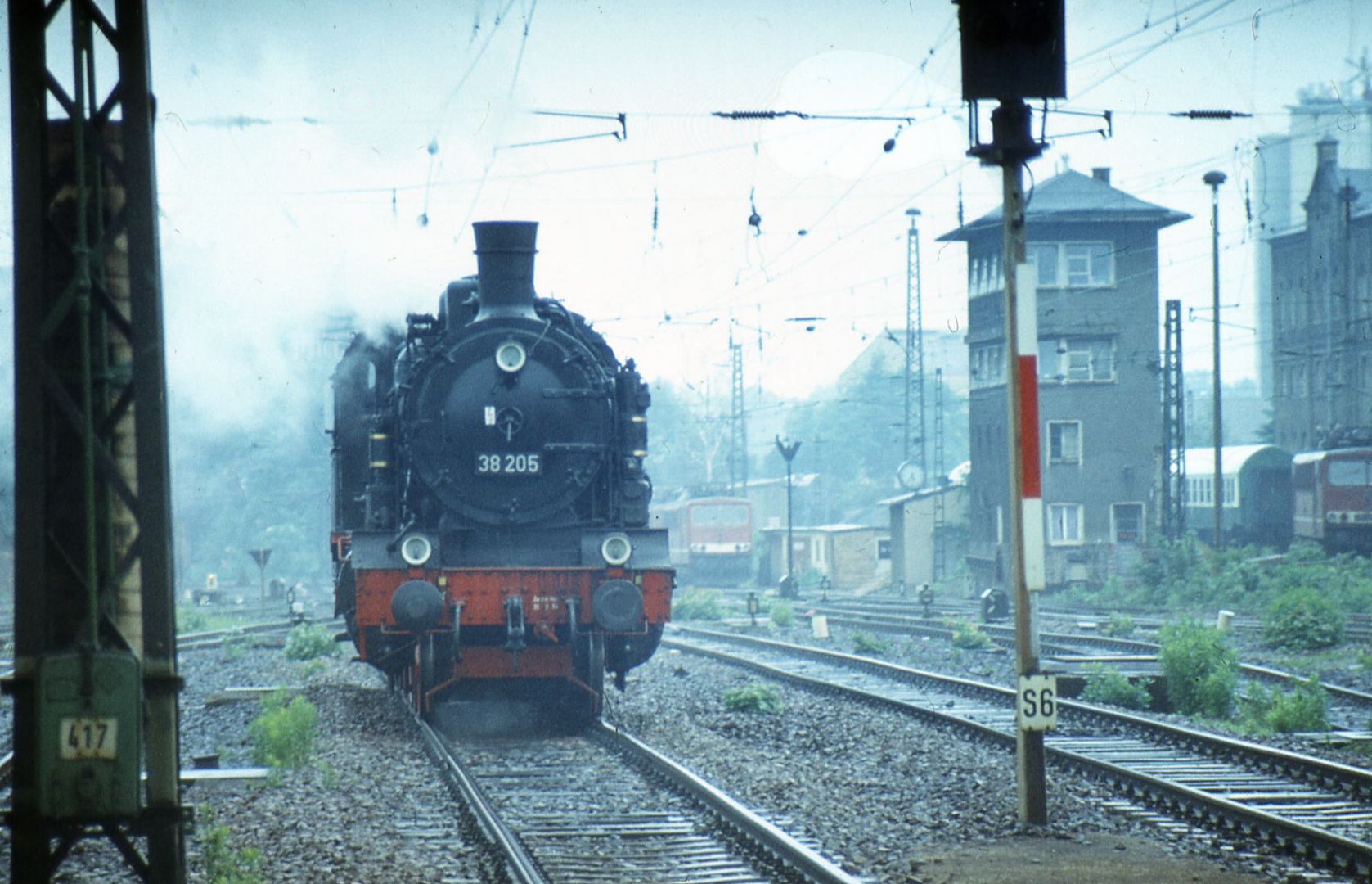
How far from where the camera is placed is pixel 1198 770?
1116 centimetres

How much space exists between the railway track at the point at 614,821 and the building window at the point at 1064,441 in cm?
3136

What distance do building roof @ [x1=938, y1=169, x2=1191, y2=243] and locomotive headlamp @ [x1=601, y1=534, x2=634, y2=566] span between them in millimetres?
30088

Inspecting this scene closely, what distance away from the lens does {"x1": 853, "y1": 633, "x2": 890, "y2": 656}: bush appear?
74.7 ft

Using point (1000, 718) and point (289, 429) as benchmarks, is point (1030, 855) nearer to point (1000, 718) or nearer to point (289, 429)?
point (1000, 718)

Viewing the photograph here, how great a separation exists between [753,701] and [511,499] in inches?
124

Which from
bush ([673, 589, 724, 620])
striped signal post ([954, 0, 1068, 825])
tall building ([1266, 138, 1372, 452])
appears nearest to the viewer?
striped signal post ([954, 0, 1068, 825])

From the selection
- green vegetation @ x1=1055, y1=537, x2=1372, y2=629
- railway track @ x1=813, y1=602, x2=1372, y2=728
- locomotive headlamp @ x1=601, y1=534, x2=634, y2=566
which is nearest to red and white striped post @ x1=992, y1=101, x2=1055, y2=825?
locomotive headlamp @ x1=601, y1=534, x2=634, y2=566

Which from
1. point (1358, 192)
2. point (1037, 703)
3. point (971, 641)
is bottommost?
point (971, 641)

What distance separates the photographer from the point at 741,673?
19469mm

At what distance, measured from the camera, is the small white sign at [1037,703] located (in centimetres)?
954

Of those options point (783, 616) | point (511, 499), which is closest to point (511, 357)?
point (511, 499)

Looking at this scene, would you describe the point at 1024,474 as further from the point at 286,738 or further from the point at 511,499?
the point at 286,738

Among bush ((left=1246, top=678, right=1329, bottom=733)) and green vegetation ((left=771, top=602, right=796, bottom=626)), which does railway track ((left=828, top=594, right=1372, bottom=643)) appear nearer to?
green vegetation ((left=771, top=602, right=796, bottom=626))

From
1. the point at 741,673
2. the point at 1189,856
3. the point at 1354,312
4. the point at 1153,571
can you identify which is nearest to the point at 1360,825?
the point at 1189,856
